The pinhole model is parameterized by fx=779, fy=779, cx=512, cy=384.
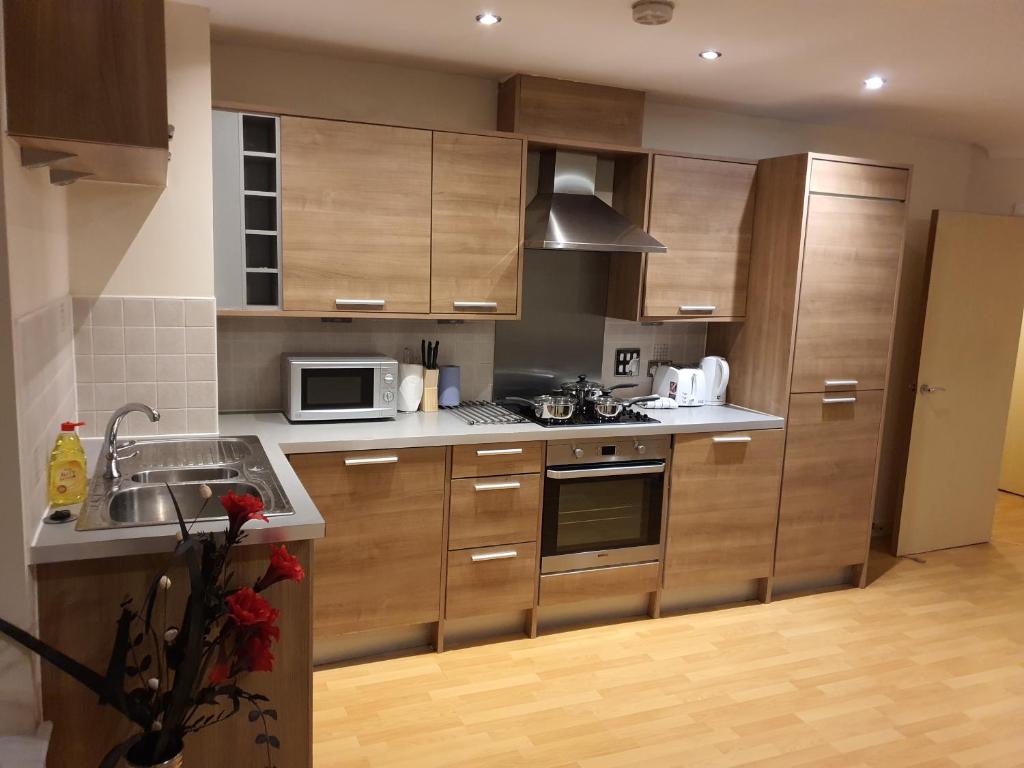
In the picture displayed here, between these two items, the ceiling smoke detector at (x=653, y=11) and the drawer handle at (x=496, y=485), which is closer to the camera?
the ceiling smoke detector at (x=653, y=11)

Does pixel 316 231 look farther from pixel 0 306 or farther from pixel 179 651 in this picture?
pixel 179 651

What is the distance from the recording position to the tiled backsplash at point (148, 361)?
8.68 feet

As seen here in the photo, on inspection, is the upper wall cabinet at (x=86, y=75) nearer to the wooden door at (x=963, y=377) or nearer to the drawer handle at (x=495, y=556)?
the drawer handle at (x=495, y=556)

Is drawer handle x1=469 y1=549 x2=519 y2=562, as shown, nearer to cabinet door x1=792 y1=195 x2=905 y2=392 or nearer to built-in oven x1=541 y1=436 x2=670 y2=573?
built-in oven x1=541 y1=436 x2=670 y2=573

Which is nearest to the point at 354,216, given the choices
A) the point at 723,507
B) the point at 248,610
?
the point at 248,610

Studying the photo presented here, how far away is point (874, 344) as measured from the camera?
3.88 metres

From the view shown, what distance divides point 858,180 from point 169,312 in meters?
3.08

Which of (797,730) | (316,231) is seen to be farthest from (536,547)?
(316,231)

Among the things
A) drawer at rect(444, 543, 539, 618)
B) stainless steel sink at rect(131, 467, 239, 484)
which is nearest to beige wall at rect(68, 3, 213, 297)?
stainless steel sink at rect(131, 467, 239, 484)

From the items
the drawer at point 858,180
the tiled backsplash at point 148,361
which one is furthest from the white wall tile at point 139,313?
the drawer at point 858,180

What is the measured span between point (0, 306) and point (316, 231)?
1.60 metres

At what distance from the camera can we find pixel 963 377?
4551mm

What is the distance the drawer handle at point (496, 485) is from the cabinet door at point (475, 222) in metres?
0.76

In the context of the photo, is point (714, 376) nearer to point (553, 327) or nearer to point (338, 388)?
point (553, 327)
